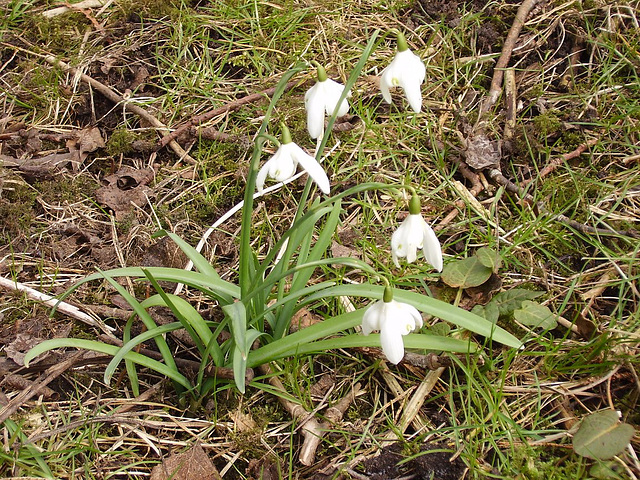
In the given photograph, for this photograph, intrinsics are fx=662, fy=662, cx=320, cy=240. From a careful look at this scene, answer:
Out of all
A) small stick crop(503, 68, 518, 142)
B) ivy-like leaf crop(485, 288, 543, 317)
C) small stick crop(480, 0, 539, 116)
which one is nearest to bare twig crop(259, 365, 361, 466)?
ivy-like leaf crop(485, 288, 543, 317)

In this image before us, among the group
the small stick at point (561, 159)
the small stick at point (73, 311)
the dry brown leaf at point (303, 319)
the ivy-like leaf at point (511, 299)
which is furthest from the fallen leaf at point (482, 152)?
the small stick at point (73, 311)

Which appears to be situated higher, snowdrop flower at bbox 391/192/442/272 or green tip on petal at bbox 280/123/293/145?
green tip on petal at bbox 280/123/293/145

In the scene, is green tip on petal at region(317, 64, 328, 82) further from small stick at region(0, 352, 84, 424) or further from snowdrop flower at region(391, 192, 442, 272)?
small stick at region(0, 352, 84, 424)

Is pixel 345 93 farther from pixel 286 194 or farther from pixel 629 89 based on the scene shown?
pixel 629 89

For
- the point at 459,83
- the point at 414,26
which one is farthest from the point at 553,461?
the point at 414,26

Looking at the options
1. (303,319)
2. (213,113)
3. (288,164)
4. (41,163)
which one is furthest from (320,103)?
(41,163)
